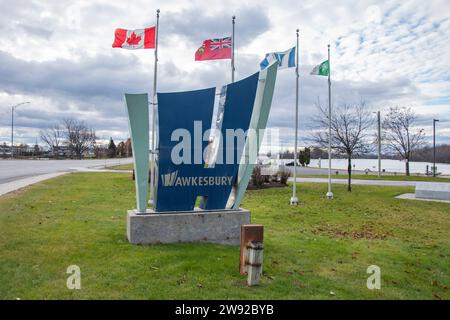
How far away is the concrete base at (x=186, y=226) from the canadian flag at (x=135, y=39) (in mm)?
6765

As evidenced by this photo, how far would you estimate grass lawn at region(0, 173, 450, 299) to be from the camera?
5051 mm

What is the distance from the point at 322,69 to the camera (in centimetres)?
1570

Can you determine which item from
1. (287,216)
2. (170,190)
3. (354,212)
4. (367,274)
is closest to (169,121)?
(170,190)

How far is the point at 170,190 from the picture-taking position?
7449 millimetres

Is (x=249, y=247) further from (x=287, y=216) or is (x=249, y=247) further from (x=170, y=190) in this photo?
(x=287, y=216)

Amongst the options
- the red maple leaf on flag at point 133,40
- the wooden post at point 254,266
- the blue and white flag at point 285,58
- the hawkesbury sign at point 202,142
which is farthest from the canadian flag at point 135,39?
the wooden post at point 254,266

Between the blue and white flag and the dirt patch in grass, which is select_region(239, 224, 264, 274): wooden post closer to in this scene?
the dirt patch in grass

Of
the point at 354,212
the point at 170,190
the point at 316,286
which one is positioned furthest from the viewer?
the point at 354,212

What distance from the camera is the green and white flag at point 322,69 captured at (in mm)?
15672

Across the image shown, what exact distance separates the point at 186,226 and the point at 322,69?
10887 mm

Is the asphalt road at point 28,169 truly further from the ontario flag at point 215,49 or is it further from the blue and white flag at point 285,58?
the blue and white flag at point 285,58

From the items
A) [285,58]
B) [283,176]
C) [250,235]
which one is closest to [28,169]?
[283,176]

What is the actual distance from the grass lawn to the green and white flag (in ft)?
→ 22.4
